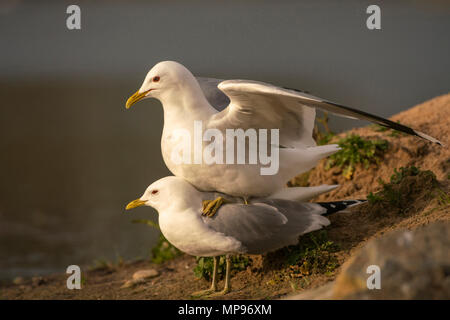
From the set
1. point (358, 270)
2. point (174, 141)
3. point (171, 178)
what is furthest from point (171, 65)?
point (358, 270)

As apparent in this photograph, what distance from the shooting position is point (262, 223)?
3.50 metres

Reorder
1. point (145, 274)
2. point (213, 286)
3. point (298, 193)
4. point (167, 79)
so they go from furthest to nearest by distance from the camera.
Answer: point (145, 274)
point (298, 193)
point (213, 286)
point (167, 79)

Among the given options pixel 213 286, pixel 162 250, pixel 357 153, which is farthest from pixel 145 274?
pixel 357 153

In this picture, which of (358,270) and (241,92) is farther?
(241,92)

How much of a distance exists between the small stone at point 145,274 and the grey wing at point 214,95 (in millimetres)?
1642

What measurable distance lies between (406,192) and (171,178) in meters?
1.71

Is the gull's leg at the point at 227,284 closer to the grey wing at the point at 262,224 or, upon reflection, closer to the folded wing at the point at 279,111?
the grey wing at the point at 262,224

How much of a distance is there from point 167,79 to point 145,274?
197 centimetres

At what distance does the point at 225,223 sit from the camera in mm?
3434

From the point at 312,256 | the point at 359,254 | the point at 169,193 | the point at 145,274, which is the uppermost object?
the point at 169,193

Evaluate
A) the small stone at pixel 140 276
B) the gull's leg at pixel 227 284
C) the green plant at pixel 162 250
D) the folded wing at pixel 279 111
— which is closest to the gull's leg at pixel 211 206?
the gull's leg at pixel 227 284

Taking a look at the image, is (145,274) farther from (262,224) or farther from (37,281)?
(262,224)

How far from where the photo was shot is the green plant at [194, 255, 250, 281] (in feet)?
12.9

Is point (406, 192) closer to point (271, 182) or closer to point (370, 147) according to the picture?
point (370, 147)
